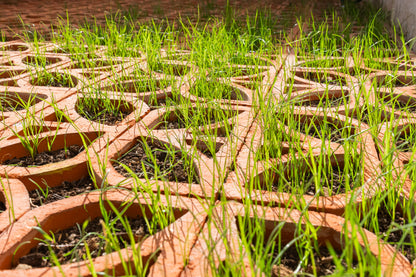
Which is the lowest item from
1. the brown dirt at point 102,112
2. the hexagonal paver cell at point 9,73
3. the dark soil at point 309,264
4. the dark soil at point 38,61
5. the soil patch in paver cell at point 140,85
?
the dark soil at point 309,264

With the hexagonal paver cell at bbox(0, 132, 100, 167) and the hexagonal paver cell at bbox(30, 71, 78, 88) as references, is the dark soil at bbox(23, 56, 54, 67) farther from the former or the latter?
the hexagonal paver cell at bbox(0, 132, 100, 167)

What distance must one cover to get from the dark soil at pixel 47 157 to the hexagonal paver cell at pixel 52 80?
712 mm

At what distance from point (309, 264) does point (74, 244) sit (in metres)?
0.53

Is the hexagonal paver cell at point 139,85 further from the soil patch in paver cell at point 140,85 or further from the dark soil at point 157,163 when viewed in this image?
the dark soil at point 157,163

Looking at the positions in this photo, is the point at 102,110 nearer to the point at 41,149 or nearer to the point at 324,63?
the point at 41,149

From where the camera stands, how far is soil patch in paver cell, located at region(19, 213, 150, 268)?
0.97m

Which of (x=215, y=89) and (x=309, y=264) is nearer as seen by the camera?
(x=309, y=264)

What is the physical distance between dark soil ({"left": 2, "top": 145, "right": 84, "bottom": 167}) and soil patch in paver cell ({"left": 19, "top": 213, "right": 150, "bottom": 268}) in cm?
41

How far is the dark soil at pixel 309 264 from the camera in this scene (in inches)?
35.6

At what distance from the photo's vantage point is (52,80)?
7.21 feet

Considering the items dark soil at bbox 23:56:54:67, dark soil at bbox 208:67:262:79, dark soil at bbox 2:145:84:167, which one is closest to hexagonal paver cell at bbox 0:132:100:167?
dark soil at bbox 2:145:84:167

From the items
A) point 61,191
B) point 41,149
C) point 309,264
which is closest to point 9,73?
point 41,149

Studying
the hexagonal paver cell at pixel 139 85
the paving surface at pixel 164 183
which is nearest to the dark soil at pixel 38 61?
the paving surface at pixel 164 183

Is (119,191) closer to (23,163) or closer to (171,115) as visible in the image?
(23,163)
